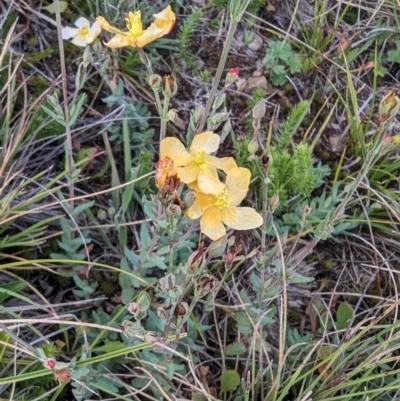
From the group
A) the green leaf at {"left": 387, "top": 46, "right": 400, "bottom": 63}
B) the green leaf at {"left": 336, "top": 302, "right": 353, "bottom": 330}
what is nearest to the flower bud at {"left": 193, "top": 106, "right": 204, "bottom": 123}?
the green leaf at {"left": 336, "top": 302, "right": 353, "bottom": 330}

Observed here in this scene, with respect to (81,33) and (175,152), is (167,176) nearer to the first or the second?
(175,152)

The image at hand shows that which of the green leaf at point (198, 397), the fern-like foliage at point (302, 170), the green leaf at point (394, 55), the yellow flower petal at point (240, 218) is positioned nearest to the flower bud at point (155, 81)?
the yellow flower petal at point (240, 218)

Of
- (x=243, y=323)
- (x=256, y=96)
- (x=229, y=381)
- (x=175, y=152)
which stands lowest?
(x=229, y=381)

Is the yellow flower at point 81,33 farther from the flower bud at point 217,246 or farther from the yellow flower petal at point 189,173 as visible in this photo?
the flower bud at point 217,246

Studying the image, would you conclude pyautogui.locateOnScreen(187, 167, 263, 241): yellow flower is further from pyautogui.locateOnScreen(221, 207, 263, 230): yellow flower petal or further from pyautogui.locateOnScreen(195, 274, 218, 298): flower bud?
pyautogui.locateOnScreen(195, 274, 218, 298): flower bud

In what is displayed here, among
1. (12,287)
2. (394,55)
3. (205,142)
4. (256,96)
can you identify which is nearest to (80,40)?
(256,96)

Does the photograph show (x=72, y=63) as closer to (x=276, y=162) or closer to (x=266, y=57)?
(x=266, y=57)

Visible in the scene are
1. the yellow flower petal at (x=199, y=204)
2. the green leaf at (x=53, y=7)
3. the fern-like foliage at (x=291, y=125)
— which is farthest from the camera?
the green leaf at (x=53, y=7)

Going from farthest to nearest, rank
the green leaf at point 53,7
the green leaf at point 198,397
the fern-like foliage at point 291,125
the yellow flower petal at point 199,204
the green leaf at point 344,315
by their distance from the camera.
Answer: the green leaf at point 53,7 → the fern-like foliage at point 291,125 → the green leaf at point 344,315 → the green leaf at point 198,397 → the yellow flower petal at point 199,204
